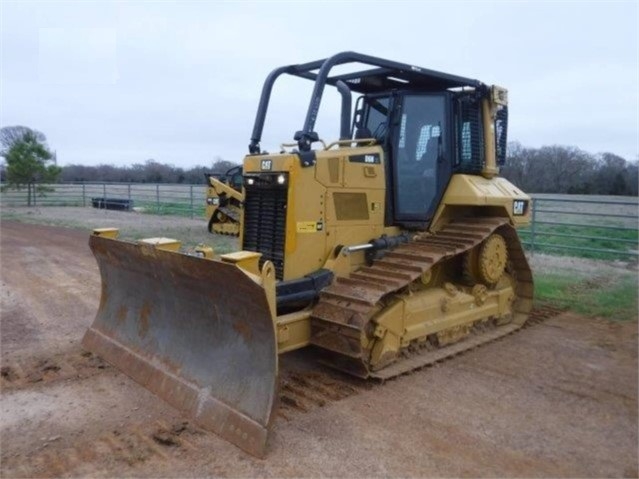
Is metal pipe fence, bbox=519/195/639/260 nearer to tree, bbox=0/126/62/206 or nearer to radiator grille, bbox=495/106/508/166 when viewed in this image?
radiator grille, bbox=495/106/508/166

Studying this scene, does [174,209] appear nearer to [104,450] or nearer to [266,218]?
[266,218]

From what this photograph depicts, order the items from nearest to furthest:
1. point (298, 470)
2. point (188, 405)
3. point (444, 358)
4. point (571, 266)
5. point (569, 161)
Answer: point (298, 470) → point (188, 405) → point (444, 358) → point (571, 266) → point (569, 161)

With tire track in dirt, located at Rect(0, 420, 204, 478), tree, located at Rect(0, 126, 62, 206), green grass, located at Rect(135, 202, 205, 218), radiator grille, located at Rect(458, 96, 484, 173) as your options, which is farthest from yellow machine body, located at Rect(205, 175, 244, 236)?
tree, located at Rect(0, 126, 62, 206)

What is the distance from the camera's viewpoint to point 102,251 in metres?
5.87

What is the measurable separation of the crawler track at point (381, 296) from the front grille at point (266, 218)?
0.64 metres

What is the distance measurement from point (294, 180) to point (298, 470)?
260cm

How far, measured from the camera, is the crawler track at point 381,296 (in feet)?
15.9

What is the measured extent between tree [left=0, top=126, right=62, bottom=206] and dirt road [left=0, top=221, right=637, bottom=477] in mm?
23260

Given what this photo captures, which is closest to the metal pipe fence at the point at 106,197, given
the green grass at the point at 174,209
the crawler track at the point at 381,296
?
the green grass at the point at 174,209

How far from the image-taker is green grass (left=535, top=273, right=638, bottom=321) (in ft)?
24.9

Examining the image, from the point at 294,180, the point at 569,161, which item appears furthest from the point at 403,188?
the point at 569,161

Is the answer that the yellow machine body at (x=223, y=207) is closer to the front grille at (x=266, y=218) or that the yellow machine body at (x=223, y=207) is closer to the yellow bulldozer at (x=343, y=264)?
the yellow bulldozer at (x=343, y=264)

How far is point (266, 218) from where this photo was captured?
5.52m

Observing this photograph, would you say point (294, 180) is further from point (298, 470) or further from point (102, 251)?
point (298, 470)
